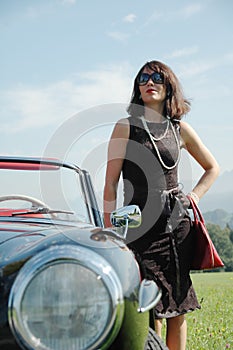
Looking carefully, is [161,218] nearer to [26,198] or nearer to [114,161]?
[114,161]

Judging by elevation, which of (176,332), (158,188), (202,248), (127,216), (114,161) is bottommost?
(176,332)

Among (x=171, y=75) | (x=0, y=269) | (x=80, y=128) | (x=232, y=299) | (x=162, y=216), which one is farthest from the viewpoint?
(x=232, y=299)

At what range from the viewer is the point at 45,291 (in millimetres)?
1985

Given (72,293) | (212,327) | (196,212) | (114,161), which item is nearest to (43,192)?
(114,161)

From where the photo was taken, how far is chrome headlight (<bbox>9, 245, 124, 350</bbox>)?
77.3 inches

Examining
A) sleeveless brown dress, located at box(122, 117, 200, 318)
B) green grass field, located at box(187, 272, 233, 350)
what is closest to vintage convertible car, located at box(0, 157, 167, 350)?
sleeveless brown dress, located at box(122, 117, 200, 318)

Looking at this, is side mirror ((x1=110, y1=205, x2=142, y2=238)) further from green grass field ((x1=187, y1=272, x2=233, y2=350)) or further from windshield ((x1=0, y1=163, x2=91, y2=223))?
green grass field ((x1=187, y1=272, x2=233, y2=350))

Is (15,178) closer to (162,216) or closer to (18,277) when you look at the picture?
(162,216)

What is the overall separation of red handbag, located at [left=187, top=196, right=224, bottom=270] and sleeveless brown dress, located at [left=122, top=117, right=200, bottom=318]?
39 mm

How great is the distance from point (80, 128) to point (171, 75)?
1.00 m

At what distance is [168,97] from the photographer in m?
3.80

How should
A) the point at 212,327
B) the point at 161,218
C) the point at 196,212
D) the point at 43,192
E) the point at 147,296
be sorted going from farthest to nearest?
the point at 212,327 < the point at 196,212 < the point at 161,218 < the point at 43,192 < the point at 147,296

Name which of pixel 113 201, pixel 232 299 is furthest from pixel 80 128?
pixel 232 299

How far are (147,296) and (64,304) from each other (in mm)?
370
